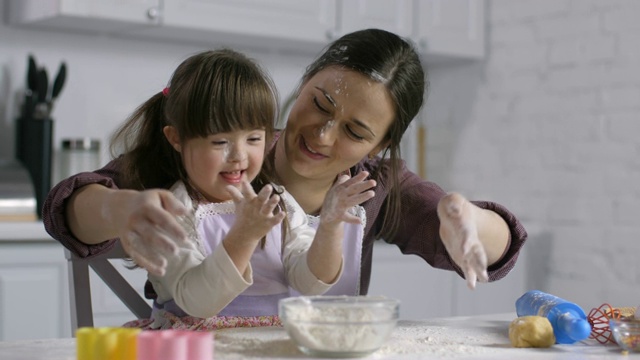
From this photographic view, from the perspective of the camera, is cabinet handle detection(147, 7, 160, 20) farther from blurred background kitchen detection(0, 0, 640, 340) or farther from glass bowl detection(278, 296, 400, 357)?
glass bowl detection(278, 296, 400, 357)

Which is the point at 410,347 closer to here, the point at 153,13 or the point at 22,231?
the point at 22,231

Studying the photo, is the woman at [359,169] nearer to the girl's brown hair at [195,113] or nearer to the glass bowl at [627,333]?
the girl's brown hair at [195,113]

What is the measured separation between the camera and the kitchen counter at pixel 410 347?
1138 mm

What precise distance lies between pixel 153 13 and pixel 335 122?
149cm

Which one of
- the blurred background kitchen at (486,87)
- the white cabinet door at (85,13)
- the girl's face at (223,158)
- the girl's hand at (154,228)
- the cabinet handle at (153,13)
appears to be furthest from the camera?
the blurred background kitchen at (486,87)

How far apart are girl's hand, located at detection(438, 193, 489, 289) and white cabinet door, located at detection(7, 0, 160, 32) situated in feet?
5.96

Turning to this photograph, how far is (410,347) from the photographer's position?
1207 mm

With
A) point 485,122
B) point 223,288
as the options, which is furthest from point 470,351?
point 485,122

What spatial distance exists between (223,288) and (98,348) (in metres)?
0.30

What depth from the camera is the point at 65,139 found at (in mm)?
3057

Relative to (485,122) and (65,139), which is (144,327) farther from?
(485,122)

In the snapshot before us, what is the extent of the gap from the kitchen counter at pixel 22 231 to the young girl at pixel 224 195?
0.92 metres

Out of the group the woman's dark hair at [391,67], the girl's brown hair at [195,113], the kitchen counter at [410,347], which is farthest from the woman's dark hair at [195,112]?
the kitchen counter at [410,347]

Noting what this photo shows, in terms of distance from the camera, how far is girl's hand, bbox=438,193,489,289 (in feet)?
3.81
